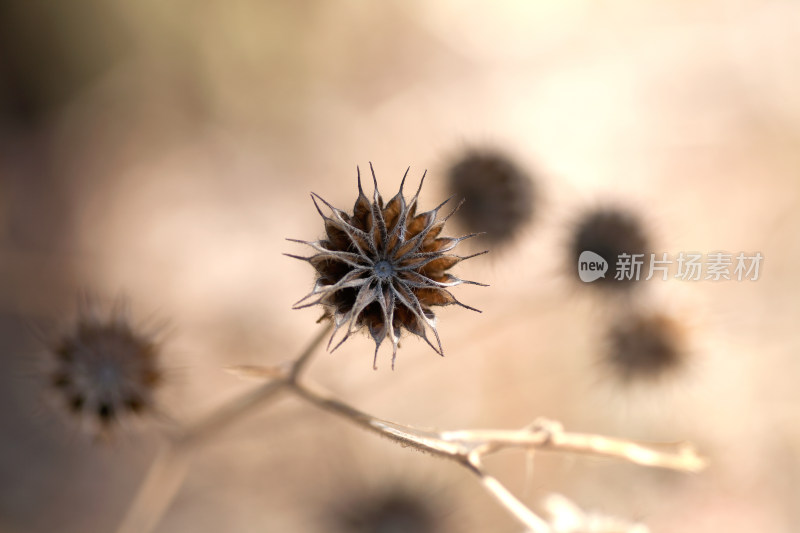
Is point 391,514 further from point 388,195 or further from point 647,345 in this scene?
point 388,195

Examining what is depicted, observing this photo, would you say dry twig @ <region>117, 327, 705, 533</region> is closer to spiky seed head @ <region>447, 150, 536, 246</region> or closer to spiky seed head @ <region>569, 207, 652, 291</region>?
spiky seed head @ <region>569, 207, 652, 291</region>

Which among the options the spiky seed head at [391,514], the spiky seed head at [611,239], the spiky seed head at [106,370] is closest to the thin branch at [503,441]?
the spiky seed head at [106,370]

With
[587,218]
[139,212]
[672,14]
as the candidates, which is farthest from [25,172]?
[672,14]

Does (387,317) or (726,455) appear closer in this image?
(387,317)

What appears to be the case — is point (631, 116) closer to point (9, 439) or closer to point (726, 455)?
point (726, 455)

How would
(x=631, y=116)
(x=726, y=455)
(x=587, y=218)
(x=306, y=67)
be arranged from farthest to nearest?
(x=631, y=116) < (x=306, y=67) < (x=726, y=455) < (x=587, y=218)

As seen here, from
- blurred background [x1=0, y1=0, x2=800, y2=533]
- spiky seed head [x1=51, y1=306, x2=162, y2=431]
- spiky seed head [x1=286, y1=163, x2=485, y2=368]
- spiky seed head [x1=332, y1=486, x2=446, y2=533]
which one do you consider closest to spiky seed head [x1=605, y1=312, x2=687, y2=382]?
blurred background [x1=0, y1=0, x2=800, y2=533]

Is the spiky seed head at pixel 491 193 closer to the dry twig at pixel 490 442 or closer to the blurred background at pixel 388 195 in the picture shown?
the blurred background at pixel 388 195
